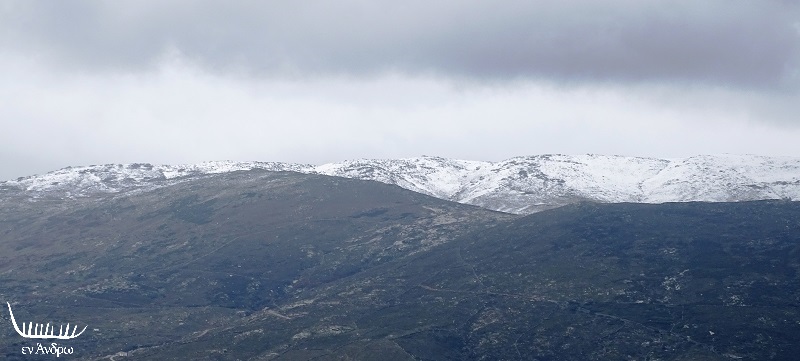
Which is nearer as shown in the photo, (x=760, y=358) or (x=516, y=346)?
(x=760, y=358)

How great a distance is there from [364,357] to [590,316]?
48167 millimetres

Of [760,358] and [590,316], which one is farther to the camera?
[590,316]

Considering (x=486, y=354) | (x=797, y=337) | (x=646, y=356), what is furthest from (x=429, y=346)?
(x=797, y=337)

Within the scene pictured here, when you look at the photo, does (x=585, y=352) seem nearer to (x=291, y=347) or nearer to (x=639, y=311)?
(x=639, y=311)

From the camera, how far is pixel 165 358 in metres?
193

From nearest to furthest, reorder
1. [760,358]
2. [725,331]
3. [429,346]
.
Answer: [760,358] → [725,331] → [429,346]

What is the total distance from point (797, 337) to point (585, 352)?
37.9 meters

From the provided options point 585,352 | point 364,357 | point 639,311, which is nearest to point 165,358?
point 364,357

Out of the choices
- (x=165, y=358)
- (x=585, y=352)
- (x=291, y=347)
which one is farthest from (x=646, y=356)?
(x=165, y=358)

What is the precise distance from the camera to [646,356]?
177 meters

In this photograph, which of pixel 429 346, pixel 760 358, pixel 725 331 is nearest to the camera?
pixel 760 358

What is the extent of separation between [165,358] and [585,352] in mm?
82296

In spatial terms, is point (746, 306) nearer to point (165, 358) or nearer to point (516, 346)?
point (516, 346)

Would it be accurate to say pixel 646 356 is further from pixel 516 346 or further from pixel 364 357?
pixel 364 357
